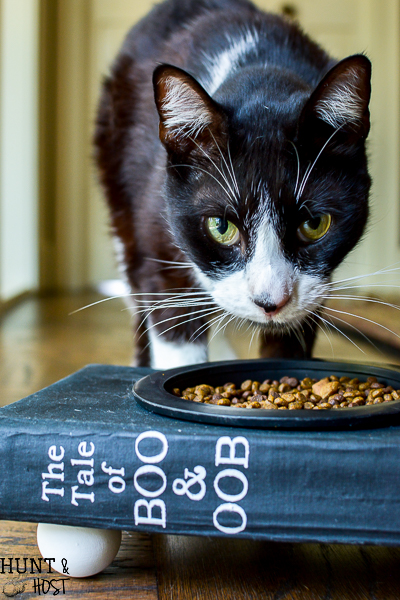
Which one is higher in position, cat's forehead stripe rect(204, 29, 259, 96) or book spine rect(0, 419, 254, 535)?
cat's forehead stripe rect(204, 29, 259, 96)

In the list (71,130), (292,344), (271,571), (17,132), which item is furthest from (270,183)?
(71,130)

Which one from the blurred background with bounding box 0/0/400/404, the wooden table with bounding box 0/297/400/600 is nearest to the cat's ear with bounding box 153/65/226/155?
the wooden table with bounding box 0/297/400/600

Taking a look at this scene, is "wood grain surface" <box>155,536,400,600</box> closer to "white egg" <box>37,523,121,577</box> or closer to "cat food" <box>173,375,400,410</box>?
"white egg" <box>37,523,121,577</box>

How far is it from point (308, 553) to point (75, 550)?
268 mm

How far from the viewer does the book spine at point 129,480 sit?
1.97 feet

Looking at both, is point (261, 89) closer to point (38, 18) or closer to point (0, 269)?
point (0, 269)

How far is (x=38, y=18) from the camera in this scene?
3406 millimetres

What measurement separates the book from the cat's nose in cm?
23

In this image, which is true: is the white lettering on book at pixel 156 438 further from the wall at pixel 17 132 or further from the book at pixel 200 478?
the wall at pixel 17 132

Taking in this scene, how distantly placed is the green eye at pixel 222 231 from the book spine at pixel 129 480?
15.0 inches

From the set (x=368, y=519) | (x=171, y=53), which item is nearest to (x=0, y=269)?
(x=171, y=53)

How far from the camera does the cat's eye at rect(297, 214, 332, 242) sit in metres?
0.90

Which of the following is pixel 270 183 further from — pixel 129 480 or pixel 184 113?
pixel 129 480
